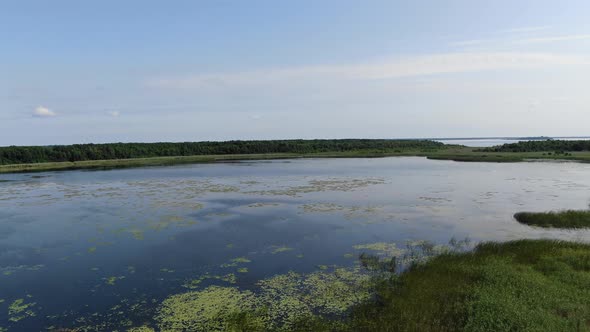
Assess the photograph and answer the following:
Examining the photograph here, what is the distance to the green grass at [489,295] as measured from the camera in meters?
8.52

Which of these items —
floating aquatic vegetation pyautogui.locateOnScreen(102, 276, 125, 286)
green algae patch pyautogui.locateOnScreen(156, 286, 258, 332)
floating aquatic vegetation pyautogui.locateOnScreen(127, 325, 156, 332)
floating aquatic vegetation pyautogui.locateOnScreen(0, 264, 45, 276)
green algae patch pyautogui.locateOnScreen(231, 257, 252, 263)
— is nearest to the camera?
floating aquatic vegetation pyautogui.locateOnScreen(127, 325, 156, 332)

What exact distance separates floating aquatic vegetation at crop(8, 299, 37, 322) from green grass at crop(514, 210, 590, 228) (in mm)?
20254

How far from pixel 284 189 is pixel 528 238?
20.4m

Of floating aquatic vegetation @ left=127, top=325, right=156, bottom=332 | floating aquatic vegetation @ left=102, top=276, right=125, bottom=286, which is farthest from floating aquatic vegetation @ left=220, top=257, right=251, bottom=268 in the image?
floating aquatic vegetation @ left=127, top=325, right=156, bottom=332

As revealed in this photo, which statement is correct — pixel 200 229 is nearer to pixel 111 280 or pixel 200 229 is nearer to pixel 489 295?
pixel 111 280

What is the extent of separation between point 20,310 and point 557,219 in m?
21.9

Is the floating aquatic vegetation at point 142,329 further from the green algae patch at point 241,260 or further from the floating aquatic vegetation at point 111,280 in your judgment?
the green algae patch at point 241,260

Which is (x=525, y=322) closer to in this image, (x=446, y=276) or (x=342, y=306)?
(x=446, y=276)

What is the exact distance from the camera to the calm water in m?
11.6

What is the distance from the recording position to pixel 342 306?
394 inches

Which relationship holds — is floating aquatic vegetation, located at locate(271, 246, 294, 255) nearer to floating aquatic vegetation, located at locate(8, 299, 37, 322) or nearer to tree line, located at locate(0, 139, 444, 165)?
floating aquatic vegetation, located at locate(8, 299, 37, 322)

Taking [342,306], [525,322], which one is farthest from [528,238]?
[342,306]

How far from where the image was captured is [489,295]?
984cm

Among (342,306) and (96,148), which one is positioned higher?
(96,148)
